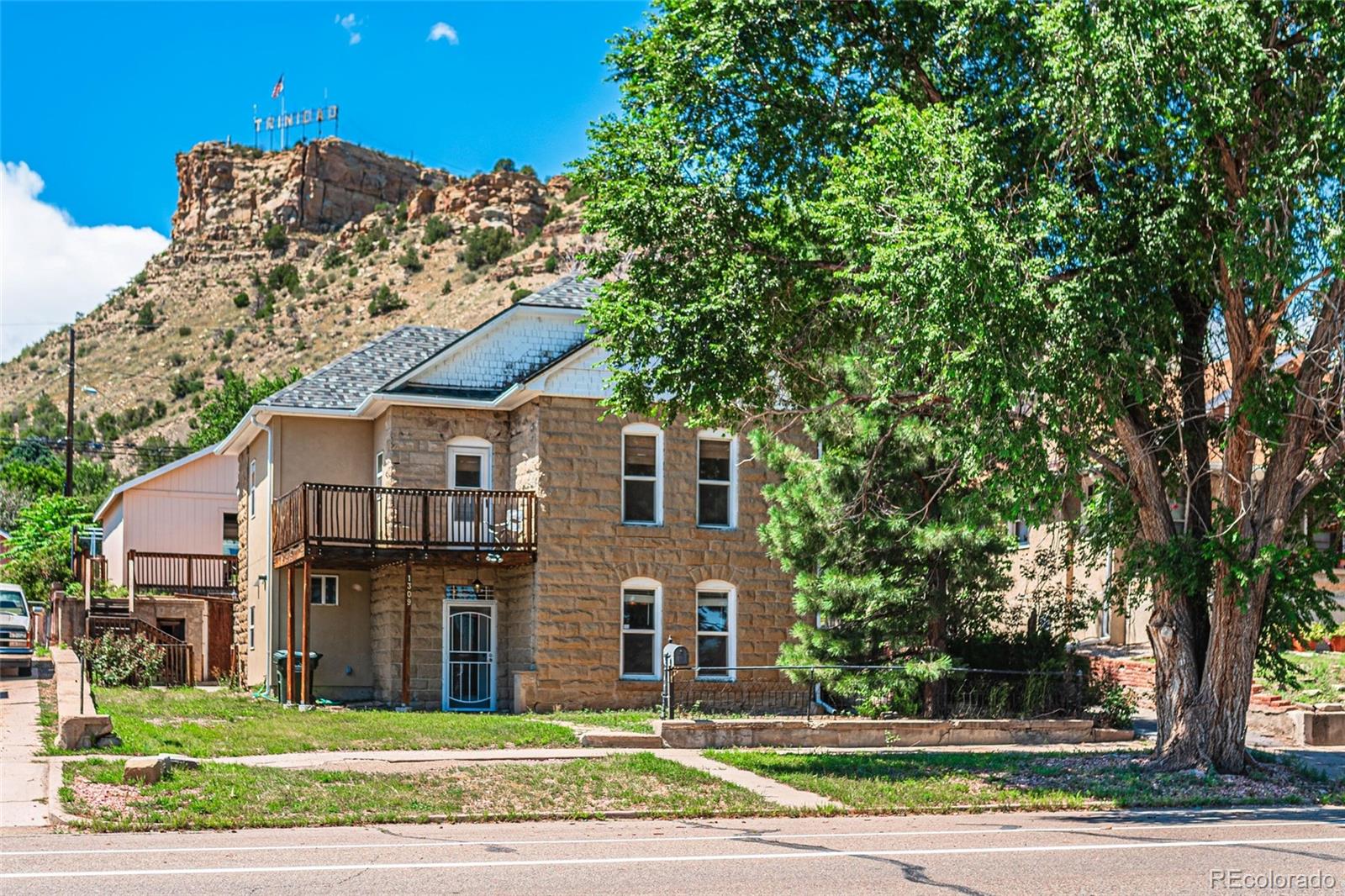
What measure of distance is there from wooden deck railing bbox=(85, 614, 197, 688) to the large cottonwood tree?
1720cm

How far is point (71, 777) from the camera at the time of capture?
46.3 feet

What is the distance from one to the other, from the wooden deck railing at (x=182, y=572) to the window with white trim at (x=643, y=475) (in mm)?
14618

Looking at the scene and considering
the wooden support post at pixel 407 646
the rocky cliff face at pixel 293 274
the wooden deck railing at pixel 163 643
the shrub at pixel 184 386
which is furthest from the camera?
the rocky cliff face at pixel 293 274

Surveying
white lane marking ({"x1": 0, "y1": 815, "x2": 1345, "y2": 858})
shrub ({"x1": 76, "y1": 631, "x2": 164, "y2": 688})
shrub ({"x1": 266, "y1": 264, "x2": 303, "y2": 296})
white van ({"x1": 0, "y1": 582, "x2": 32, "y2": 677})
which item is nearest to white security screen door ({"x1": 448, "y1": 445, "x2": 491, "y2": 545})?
shrub ({"x1": 76, "y1": 631, "x2": 164, "y2": 688})

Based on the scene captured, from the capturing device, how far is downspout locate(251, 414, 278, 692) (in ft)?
96.5

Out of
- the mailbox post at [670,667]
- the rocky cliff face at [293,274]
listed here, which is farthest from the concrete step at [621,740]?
the rocky cliff face at [293,274]

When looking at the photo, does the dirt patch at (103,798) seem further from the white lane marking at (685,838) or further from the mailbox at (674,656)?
the mailbox at (674,656)

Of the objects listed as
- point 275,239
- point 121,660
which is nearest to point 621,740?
point 121,660

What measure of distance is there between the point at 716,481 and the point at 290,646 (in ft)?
28.0

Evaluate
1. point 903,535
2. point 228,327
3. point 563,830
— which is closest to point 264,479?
point 903,535

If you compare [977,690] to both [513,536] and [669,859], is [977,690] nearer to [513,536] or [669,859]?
[513,536]

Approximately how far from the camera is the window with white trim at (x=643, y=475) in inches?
1083

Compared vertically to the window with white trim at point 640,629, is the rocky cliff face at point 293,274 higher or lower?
higher
